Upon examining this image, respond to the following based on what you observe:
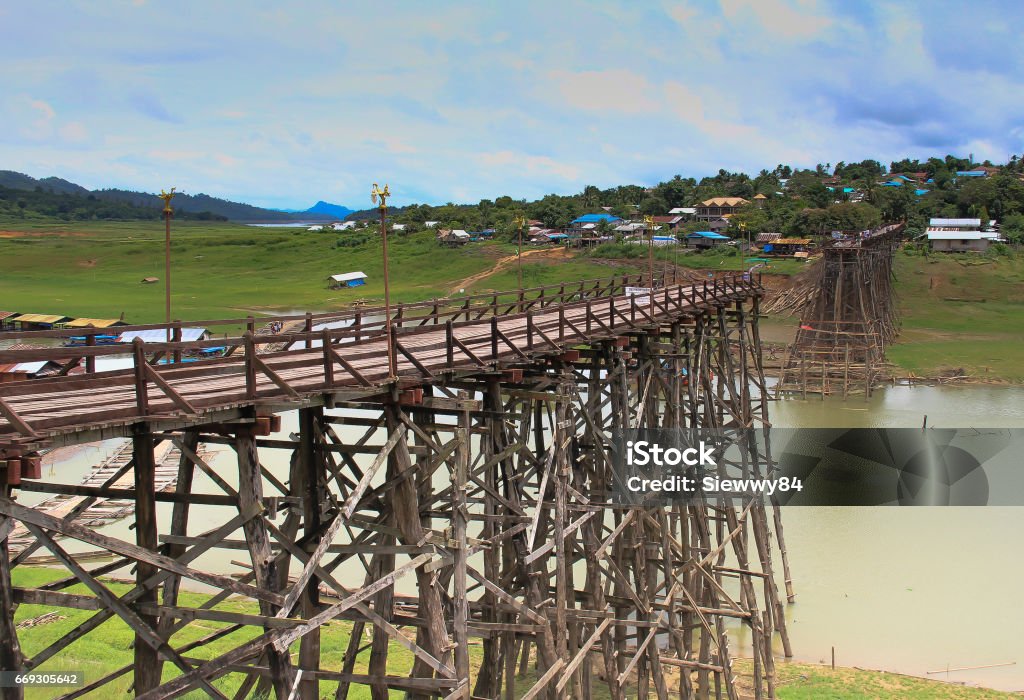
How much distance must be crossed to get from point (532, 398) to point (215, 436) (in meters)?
4.54

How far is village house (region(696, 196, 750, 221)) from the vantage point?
104 m

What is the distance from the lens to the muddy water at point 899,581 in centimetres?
2100

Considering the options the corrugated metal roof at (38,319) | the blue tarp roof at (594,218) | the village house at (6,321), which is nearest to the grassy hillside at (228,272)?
the corrugated metal roof at (38,319)

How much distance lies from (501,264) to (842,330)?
31.6 m

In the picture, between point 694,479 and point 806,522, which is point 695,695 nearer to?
point 694,479

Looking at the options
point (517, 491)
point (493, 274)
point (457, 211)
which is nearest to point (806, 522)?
point (517, 491)

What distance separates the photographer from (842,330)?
170 ft

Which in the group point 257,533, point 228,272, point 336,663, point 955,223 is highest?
point 955,223

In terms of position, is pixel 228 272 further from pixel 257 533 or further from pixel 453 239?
pixel 257 533

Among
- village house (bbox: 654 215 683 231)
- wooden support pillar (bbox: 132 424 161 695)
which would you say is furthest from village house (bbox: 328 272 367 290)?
wooden support pillar (bbox: 132 424 161 695)

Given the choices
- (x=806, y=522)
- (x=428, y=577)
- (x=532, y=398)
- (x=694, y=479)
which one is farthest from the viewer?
(x=806, y=522)

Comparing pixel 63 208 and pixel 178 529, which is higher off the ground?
pixel 63 208

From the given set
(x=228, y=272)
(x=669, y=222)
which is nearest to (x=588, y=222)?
(x=669, y=222)

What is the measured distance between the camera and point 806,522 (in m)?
28.1
